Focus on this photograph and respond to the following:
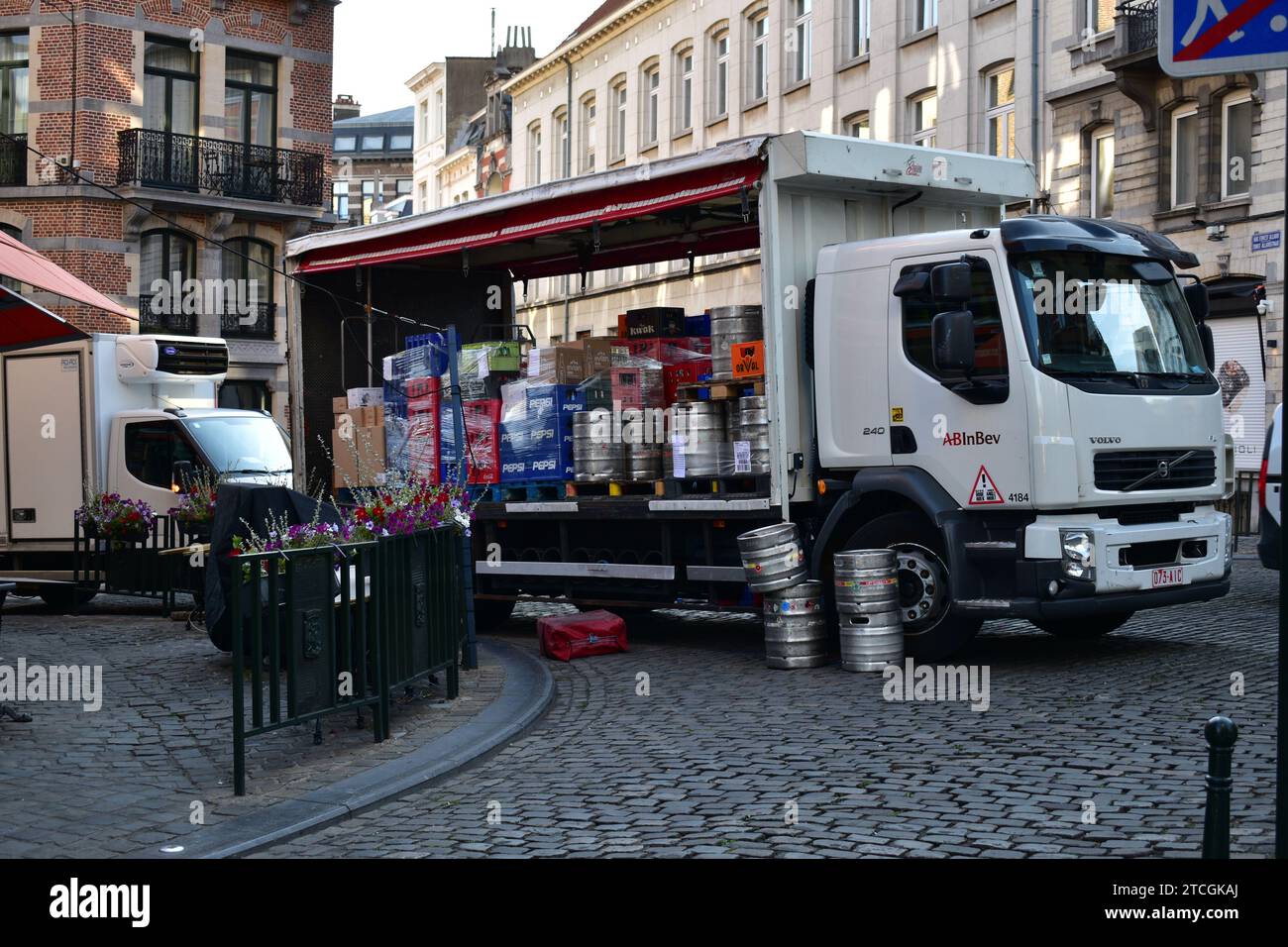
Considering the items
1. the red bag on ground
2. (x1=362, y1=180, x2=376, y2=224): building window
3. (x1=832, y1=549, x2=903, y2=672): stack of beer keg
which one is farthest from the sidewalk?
(x1=362, y1=180, x2=376, y2=224): building window

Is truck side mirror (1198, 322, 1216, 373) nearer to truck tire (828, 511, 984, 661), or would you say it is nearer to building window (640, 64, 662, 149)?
truck tire (828, 511, 984, 661)

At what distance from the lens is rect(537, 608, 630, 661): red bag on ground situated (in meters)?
12.1

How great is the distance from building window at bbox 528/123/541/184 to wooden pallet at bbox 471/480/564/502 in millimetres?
41290

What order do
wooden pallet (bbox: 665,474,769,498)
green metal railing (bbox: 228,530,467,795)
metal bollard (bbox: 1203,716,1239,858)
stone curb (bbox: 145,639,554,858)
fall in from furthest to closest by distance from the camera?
wooden pallet (bbox: 665,474,769,498), green metal railing (bbox: 228,530,467,795), stone curb (bbox: 145,639,554,858), metal bollard (bbox: 1203,716,1239,858)

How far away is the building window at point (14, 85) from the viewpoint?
33625 mm

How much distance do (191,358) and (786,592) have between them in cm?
990

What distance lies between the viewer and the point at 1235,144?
26.3 m

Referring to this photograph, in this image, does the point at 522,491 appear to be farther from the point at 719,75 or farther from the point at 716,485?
the point at 719,75

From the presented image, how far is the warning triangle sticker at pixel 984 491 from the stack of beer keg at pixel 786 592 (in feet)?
4.22

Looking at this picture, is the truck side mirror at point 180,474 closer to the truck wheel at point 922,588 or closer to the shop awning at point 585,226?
the shop awning at point 585,226

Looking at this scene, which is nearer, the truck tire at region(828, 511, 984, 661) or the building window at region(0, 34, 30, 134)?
A: the truck tire at region(828, 511, 984, 661)

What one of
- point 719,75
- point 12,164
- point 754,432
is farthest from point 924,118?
point 754,432

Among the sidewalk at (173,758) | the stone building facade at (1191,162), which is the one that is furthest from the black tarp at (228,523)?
the stone building facade at (1191,162)
